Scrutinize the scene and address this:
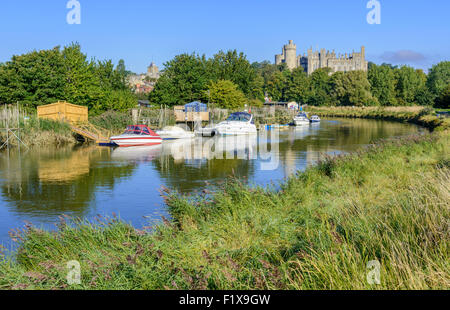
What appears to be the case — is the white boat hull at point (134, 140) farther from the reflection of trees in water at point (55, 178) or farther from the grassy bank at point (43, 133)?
the grassy bank at point (43, 133)

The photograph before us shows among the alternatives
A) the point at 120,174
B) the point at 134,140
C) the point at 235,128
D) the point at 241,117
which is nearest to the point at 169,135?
→ the point at 134,140

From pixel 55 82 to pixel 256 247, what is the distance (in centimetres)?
3533

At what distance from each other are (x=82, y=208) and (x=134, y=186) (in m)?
3.86

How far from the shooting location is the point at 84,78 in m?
42.9

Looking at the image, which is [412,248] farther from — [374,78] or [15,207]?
[374,78]

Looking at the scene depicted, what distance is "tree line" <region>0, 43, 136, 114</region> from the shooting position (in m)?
37.5

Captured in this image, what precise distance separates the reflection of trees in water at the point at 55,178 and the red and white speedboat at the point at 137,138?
323 centimetres

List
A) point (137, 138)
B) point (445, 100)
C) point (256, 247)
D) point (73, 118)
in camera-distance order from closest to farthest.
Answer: point (256, 247) → point (137, 138) → point (73, 118) → point (445, 100)

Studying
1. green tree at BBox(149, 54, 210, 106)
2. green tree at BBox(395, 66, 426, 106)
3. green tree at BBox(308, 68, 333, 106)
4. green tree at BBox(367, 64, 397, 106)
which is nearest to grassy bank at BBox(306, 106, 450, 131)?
green tree at BBox(308, 68, 333, 106)

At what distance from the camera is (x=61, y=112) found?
3466cm

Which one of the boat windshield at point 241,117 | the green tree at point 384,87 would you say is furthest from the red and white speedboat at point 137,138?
the green tree at point 384,87

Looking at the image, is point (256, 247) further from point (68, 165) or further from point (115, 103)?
point (115, 103)

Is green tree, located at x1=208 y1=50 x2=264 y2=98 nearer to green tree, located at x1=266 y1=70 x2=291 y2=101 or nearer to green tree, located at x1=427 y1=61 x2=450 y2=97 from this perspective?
green tree, located at x1=266 y1=70 x2=291 y2=101

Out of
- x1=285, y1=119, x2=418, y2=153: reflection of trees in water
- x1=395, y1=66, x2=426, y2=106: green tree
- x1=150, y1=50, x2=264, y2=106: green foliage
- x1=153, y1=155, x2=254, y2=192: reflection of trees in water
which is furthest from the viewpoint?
x1=395, y1=66, x2=426, y2=106: green tree
